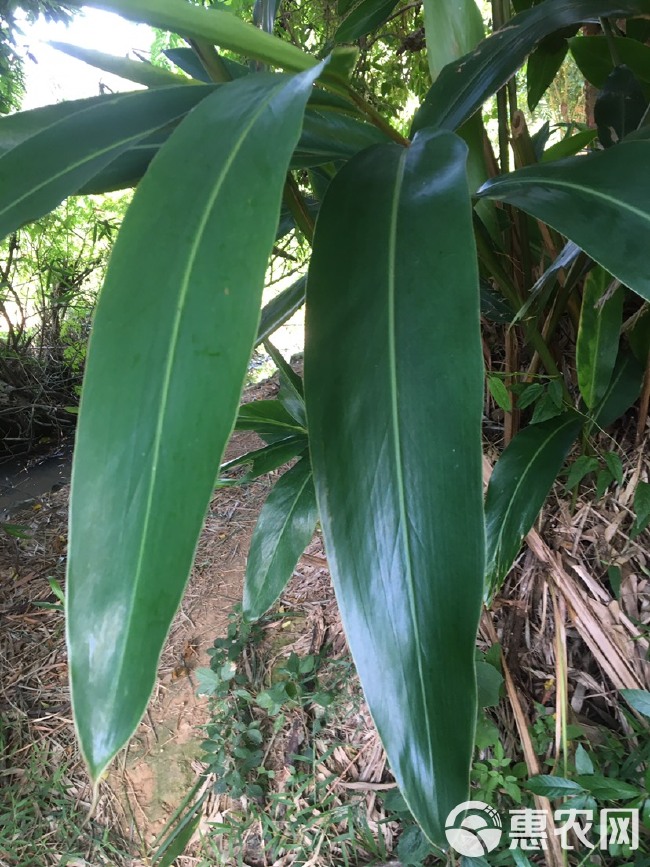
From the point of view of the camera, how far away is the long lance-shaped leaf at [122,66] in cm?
40

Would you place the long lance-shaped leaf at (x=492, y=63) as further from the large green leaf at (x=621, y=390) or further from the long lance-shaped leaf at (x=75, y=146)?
the large green leaf at (x=621, y=390)

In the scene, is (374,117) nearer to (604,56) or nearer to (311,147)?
(311,147)

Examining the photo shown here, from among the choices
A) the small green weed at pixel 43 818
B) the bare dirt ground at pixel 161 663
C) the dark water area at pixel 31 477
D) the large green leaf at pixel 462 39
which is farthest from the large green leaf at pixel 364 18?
the dark water area at pixel 31 477

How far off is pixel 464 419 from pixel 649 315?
0.44 m

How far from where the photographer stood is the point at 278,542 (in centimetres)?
71

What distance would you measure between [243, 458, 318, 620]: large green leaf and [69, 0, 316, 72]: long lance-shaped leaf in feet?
1.63

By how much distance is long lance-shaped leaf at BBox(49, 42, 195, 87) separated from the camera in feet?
1.30

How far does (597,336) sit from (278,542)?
1.49 feet

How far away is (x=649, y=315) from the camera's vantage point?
1.86 feet

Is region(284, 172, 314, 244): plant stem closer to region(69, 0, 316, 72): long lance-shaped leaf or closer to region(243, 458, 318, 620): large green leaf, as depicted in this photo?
region(69, 0, 316, 72): long lance-shaped leaf

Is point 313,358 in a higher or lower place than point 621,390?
higher

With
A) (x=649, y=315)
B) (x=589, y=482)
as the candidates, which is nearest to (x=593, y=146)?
(x=649, y=315)

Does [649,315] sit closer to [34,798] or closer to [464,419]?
[464,419]

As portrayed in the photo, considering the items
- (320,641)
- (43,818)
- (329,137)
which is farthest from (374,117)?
(43,818)
